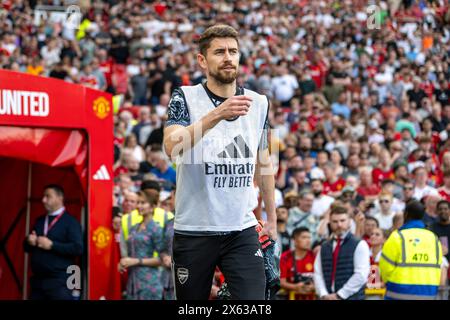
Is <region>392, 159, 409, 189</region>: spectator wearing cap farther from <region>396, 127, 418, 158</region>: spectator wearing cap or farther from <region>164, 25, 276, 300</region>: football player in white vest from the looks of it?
<region>164, 25, 276, 300</region>: football player in white vest

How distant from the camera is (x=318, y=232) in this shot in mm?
11523

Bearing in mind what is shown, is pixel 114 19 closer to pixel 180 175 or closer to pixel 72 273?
pixel 72 273

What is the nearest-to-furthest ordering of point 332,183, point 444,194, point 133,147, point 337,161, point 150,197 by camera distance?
point 150,197, point 444,194, point 332,183, point 133,147, point 337,161

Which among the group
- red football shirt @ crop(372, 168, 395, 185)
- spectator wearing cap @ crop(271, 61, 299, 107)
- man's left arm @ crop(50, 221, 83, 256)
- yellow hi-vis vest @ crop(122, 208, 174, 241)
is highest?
spectator wearing cap @ crop(271, 61, 299, 107)

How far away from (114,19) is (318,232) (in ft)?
44.6

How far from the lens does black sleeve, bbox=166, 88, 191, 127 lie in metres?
5.37

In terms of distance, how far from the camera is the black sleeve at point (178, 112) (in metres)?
5.37

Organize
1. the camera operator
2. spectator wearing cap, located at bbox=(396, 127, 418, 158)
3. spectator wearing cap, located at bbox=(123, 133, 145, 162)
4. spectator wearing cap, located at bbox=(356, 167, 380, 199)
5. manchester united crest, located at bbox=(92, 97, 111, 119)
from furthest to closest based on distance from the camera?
spectator wearing cap, located at bbox=(396, 127, 418, 158)
spectator wearing cap, located at bbox=(123, 133, 145, 162)
spectator wearing cap, located at bbox=(356, 167, 380, 199)
the camera operator
manchester united crest, located at bbox=(92, 97, 111, 119)

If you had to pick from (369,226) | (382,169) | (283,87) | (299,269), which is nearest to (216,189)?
(299,269)

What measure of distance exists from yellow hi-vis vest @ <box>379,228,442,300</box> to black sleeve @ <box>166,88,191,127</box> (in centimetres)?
415

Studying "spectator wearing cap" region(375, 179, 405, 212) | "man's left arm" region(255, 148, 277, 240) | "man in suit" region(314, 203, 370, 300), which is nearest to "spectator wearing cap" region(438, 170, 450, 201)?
"spectator wearing cap" region(375, 179, 405, 212)

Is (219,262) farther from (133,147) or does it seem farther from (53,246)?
(133,147)

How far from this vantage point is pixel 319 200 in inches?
495

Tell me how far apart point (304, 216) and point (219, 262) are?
20.4ft
